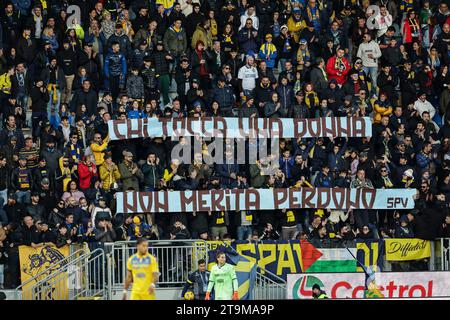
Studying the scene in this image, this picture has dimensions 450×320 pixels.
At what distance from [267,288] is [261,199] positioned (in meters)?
2.60

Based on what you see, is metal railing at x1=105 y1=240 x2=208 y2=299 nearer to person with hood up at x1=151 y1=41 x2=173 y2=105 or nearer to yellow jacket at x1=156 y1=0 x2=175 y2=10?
person with hood up at x1=151 y1=41 x2=173 y2=105

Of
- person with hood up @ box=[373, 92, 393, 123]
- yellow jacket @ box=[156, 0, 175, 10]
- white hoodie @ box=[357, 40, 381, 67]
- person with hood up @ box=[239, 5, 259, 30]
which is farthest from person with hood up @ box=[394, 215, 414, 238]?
yellow jacket @ box=[156, 0, 175, 10]


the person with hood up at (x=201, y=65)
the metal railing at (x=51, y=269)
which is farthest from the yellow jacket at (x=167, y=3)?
the metal railing at (x=51, y=269)

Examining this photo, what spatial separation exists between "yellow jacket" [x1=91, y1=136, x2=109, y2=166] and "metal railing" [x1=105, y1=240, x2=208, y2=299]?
2838mm

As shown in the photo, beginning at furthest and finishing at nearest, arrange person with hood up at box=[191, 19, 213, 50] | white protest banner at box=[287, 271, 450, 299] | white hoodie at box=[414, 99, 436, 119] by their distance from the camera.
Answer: person with hood up at box=[191, 19, 213, 50] → white hoodie at box=[414, 99, 436, 119] → white protest banner at box=[287, 271, 450, 299]

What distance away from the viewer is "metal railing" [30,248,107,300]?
950 inches

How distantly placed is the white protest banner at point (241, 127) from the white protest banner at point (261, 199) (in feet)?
4.58

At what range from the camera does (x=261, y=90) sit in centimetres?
2867

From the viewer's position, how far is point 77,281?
24.4m

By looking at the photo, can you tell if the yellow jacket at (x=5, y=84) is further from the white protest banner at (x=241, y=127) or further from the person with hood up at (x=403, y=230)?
the person with hood up at (x=403, y=230)

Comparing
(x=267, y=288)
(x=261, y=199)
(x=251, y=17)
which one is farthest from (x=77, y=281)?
(x=251, y=17)

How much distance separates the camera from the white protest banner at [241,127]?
2745 centimetres
